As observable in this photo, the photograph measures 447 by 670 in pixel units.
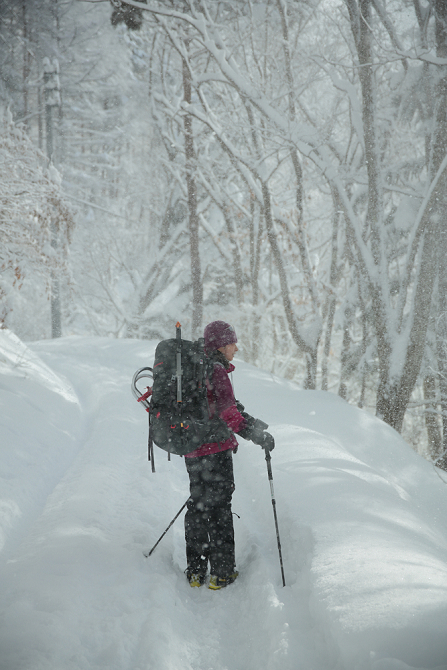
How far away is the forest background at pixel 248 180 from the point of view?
807 cm

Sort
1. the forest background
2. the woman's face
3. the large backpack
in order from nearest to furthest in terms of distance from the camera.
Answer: the large backpack → the woman's face → the forest background

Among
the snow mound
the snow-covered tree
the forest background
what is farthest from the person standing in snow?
the forest background

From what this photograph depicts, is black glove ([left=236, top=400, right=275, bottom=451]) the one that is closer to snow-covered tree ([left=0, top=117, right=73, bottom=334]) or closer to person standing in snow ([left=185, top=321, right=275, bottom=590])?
person standing in snow ([left=185, top=321, right=275, bottom=590])

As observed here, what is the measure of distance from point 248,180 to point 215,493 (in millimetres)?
9753

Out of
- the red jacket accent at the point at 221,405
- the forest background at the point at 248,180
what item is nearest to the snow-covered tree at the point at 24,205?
the forest background at the point at 248,180

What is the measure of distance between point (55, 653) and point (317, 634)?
1485mm

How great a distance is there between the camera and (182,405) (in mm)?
2932

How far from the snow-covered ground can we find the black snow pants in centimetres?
21

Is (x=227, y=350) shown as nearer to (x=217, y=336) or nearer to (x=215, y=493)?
(x=217, y=336)

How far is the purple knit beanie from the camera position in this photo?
312cm

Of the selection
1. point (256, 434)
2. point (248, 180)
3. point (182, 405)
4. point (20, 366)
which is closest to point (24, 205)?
point (20, 366)

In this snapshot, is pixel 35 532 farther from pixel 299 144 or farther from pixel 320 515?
pixel 299 144

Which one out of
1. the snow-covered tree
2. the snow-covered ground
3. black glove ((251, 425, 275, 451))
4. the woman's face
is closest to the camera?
the snow-covered ground

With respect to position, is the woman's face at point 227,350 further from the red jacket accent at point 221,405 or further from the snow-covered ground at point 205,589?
the snow-covered ground at point 205,589
